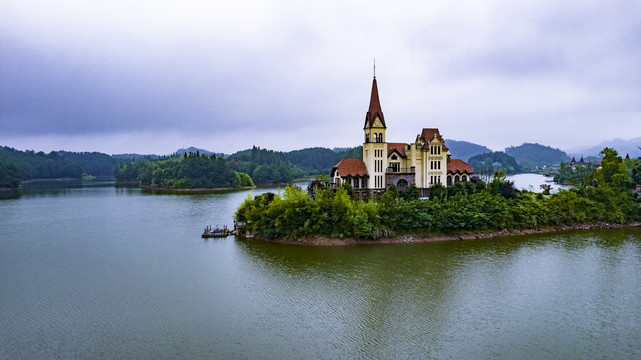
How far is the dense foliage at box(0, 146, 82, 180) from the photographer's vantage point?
12395 centimetres

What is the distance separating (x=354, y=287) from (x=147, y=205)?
45.7 metres

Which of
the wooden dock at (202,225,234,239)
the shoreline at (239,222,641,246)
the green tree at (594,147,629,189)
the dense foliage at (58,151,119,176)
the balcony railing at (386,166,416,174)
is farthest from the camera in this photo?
the dense foliage at (58,151,119,176)

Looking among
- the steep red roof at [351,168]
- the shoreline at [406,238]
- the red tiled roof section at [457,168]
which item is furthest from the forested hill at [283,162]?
the shoreline at [406,238]

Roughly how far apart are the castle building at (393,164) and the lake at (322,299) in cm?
1083

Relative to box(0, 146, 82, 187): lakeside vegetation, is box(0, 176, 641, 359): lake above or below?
below

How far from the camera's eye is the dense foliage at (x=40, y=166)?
407 feet

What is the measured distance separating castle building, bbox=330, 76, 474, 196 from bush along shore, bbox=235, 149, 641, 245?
2.81 m

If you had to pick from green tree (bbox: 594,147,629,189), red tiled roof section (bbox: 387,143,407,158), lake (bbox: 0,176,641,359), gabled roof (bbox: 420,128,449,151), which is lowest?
lake (bbox: 0,176,641,359)

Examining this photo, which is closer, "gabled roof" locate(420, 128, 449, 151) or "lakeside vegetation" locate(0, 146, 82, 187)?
"gabled roof" locate(420, 128, 449, 151)

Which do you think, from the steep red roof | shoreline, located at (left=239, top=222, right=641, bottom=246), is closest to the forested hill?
the steep red roof

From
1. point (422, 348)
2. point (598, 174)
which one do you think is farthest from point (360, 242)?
point (598, 174)

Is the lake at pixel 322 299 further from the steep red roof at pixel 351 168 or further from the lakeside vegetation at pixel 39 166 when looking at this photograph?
the lakeside vegetation at pixel 39 166

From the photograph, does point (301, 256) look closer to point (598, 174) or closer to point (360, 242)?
point (360, 242)

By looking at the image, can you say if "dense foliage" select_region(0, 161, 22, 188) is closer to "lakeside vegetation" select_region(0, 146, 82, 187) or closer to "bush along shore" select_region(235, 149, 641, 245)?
"lakeside vegetation" select_region(0, 146, 82, 187)
